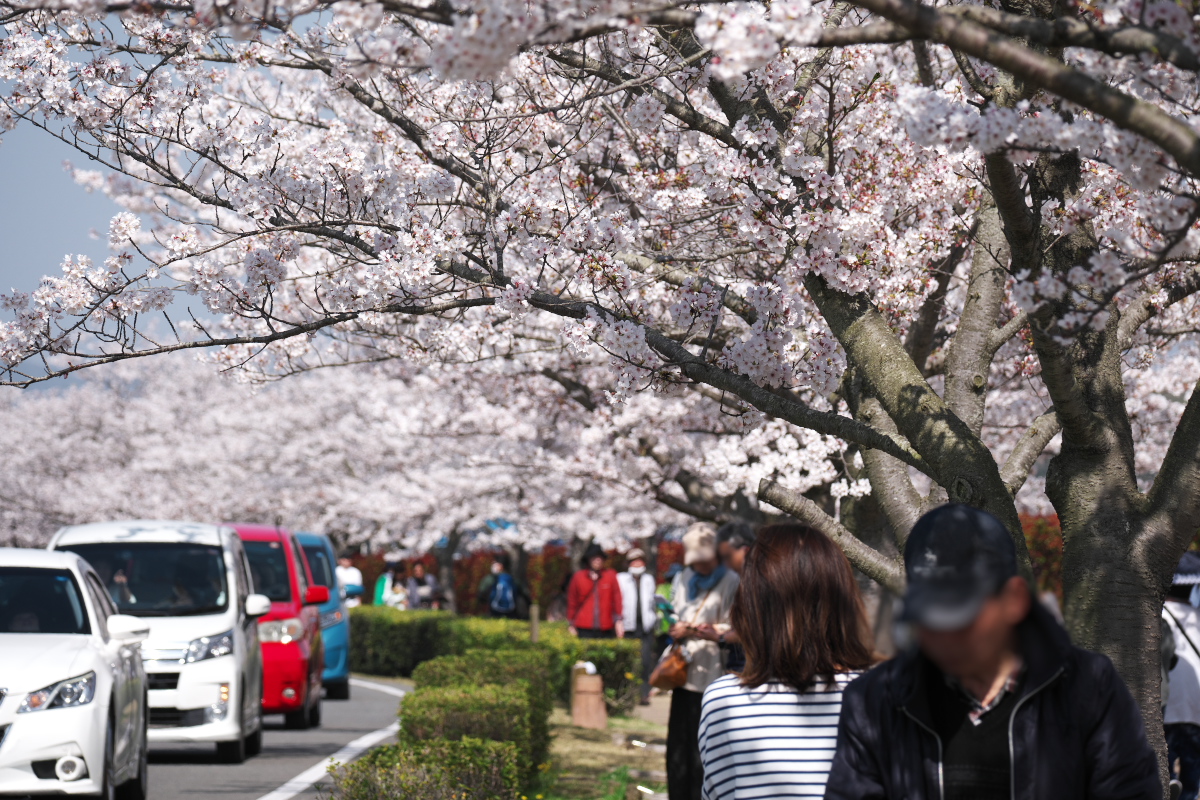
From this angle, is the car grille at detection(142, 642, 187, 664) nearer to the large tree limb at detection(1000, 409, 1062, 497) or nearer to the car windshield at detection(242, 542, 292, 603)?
the car windshield at detection(242, 542, 292, 603)

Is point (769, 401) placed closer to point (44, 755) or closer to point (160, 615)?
point (44, 755)

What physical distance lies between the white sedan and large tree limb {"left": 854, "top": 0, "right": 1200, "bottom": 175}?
586 centimetres

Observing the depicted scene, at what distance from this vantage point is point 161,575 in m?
11.0

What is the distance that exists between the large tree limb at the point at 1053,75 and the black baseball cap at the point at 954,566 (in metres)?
0.93

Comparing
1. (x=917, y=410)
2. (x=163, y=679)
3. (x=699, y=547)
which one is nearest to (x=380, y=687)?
(x=163, y=679)

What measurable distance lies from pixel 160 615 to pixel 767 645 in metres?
8.45

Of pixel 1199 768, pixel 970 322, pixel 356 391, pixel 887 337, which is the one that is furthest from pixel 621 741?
pixel 356 391

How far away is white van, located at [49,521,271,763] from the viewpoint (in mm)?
10352

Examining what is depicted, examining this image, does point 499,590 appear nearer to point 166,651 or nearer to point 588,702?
point 588,702

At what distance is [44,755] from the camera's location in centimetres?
679

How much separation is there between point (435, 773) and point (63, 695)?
2.14 m

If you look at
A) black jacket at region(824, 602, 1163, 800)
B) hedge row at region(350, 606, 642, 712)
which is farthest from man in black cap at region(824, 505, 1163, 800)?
hedge row at region(350, 606, 642, 712)

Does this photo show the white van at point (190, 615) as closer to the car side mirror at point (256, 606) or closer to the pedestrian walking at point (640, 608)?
the car side mirror at point (256, 606)

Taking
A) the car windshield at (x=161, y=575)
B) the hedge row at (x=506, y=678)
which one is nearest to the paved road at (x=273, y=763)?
the hedge row at (x=506, y=678)
